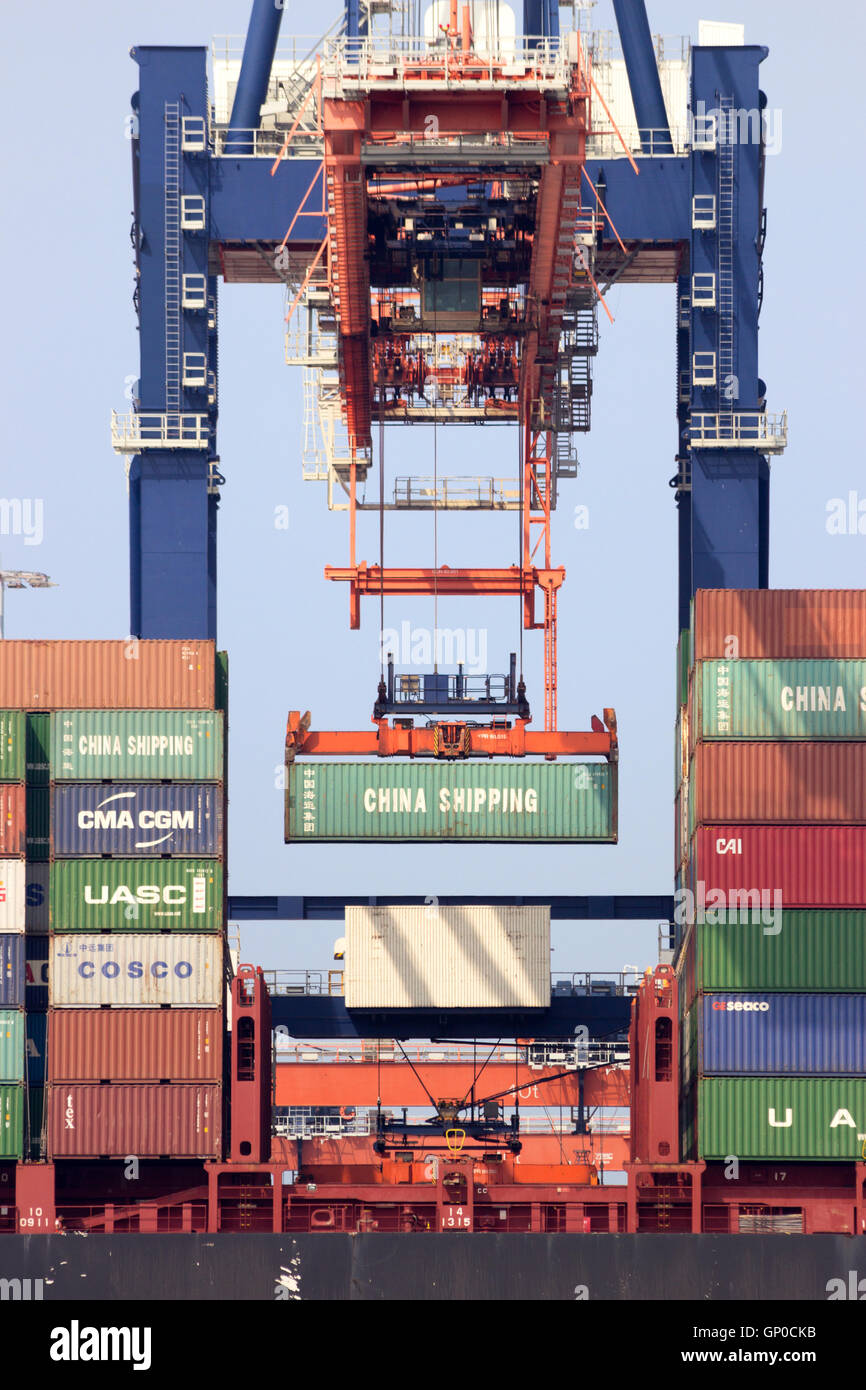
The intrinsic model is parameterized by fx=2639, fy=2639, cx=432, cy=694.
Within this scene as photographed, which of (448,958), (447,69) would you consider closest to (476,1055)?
(448,958)

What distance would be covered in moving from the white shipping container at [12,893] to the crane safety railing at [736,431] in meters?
19.1

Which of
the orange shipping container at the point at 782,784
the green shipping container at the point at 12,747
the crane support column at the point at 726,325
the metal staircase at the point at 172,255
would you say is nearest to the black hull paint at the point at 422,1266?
the orange shipping container at the point at 782,784

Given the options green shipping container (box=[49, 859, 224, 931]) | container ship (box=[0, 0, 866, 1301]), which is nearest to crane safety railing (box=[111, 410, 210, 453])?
container ship (box=[0, 0, 866, 1301])

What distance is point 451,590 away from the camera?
2598 inches

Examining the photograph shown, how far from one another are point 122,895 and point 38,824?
2506 millimetres

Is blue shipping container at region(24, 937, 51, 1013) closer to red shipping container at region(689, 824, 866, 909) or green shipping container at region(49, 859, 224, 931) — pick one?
green shipping container at region(49, 859, 224, 931)

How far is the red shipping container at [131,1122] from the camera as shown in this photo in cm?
5578

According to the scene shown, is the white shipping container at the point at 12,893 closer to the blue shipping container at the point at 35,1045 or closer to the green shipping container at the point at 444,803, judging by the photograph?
the blue shipping container at the point at 35,1045

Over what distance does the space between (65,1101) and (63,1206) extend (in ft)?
7.45

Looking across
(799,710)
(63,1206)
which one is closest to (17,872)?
(63,1206)

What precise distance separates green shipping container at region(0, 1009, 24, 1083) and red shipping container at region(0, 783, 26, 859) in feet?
11.2

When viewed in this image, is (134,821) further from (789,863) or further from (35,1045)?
(789,863)
